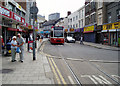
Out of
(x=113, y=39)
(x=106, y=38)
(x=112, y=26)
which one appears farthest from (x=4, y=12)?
(x=106, y=38)

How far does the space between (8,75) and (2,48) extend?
628 centimetres

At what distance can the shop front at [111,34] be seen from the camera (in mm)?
20900

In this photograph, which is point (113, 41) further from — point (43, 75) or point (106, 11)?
point (43, 75)

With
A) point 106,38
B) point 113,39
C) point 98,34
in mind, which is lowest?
point 113,39

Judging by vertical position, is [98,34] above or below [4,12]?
below

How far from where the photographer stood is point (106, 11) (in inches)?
1013

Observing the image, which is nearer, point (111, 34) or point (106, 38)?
point (111, 34)

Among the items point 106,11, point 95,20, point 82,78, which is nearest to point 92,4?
point 95,20

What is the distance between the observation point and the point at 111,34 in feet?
76.4

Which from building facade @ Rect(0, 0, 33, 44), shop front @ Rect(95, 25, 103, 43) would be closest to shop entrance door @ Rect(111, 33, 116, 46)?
shop front @ Rect(95, 25, 103, 43)

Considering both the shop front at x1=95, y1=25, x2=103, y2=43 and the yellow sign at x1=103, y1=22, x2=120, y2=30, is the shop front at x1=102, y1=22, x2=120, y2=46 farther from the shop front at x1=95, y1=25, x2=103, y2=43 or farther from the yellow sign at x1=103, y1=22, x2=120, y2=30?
the shop front at x1=95, y1=25, x2=103, y2=43

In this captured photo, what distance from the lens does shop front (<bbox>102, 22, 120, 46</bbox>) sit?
20900 mm

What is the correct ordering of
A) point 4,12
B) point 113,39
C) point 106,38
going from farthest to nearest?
point 106,38 < point 113,39 < point 4,12

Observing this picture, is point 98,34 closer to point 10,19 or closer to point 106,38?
point 106,38
